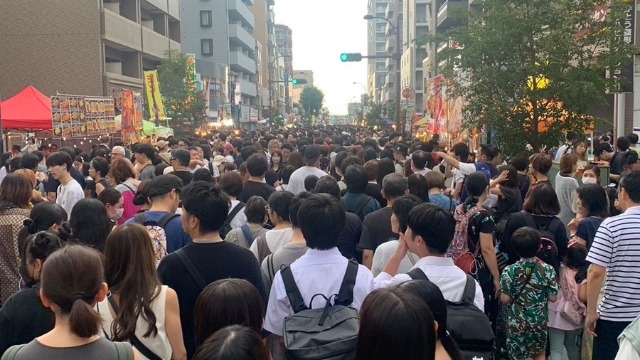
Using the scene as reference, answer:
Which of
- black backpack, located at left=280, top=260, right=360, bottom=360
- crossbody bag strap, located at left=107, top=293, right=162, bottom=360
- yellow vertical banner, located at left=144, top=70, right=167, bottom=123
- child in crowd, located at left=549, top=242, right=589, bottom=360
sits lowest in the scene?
child in crowd, located at left=549, top=242, right=589, bottom=360

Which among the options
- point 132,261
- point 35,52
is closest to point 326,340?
point 132,261

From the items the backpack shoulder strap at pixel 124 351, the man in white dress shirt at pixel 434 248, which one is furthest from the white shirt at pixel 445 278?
the backpack shoulder strap at pixel 124 351

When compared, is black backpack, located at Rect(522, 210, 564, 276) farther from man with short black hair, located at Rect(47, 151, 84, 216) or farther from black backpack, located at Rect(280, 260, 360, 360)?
man with short black hair, located at Rect(47, 151, 84, 216)

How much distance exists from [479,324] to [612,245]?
6.55 ft

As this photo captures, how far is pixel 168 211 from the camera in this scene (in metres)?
6.55

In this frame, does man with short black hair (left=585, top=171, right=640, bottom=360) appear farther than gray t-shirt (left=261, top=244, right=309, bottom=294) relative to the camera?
Yes

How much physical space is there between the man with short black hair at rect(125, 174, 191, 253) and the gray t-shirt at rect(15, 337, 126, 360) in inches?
117

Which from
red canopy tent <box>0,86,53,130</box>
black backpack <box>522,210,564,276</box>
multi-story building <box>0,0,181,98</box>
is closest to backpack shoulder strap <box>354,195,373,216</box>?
black backpack <box>522,210,564,276</box>

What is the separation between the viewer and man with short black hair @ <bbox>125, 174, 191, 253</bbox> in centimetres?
628

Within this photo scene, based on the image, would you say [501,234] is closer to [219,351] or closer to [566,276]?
[566,276]

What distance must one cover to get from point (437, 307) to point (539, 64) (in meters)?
10.9

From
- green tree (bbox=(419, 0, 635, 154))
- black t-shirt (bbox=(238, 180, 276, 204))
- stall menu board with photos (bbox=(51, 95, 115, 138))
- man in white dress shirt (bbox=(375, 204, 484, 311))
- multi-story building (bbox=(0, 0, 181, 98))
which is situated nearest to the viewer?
man in white dress shirt (bbox=(375, 204, 484, 311))

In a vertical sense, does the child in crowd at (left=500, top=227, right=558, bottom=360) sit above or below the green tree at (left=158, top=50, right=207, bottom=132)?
below

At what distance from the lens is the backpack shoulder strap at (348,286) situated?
14.4 ft
